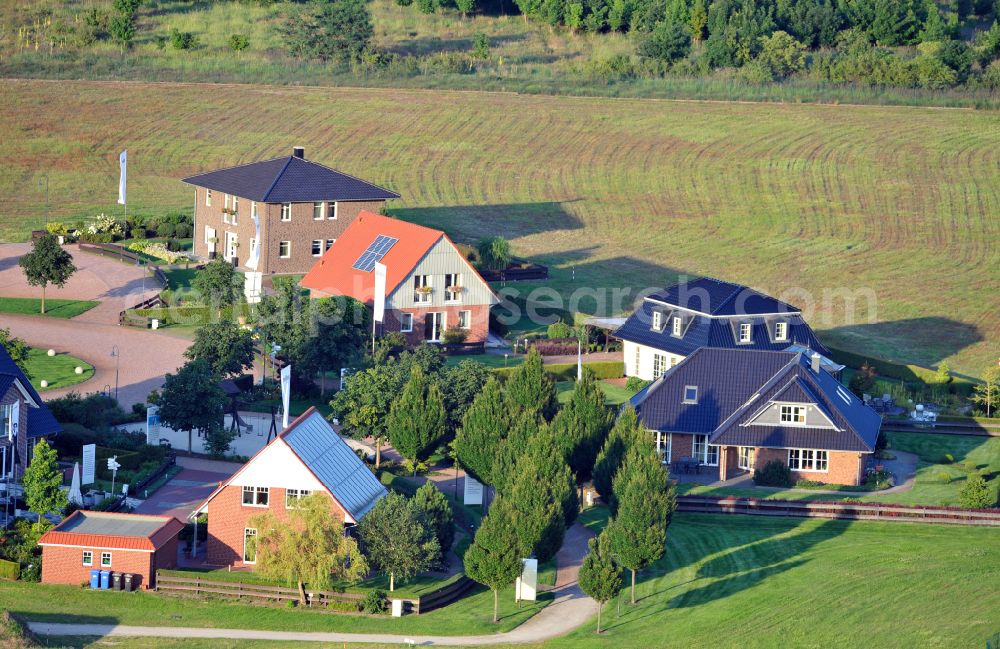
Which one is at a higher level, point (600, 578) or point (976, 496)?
point (976, 496)

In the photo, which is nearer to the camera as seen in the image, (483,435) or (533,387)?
(483,435)

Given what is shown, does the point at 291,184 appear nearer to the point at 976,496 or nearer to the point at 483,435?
the point at 483,435

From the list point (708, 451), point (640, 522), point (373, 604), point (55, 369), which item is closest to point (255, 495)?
point (373, 604)

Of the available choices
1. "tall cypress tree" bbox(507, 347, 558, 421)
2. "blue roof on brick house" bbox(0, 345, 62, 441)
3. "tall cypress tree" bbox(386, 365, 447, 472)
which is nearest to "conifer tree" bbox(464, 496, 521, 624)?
"tall cypress tree" bbox(386, 365, 447, 472)

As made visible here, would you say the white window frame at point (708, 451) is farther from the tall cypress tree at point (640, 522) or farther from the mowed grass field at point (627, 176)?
the mowed grass field at point (627, 176)

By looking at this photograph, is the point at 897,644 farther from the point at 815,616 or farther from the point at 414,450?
the point at 414,450

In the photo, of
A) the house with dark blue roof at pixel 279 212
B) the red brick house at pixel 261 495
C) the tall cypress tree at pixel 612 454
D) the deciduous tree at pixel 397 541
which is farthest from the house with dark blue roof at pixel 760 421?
the house with dark blue roof at pixel 279 212

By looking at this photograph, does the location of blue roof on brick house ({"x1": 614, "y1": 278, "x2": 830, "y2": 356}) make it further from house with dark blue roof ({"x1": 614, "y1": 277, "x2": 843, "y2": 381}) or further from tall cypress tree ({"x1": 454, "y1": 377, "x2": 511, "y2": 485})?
tall cypress tree ({"x1": 454, "y1": 377, "x2": 511, "y2": 485})
